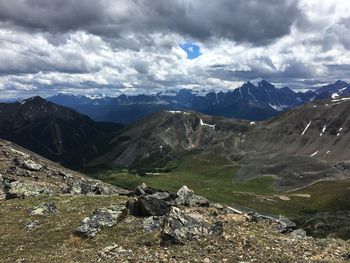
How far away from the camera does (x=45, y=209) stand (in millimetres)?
43688

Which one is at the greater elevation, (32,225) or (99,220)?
(99,220)

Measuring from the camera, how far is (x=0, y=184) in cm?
6319

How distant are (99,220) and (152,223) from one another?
4.64 m

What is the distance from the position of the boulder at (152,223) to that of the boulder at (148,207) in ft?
4.65

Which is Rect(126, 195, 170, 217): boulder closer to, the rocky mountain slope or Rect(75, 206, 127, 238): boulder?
Rect(75, 206, 127, 238): boulder

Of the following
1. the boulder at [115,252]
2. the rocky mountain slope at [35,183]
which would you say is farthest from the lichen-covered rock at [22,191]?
the boulder at [115,252]

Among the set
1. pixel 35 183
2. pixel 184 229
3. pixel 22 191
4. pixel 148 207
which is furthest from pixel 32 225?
pixel 35 183

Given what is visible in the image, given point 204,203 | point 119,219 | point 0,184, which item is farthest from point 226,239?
point 0,184

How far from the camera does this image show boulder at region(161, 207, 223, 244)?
29.2m

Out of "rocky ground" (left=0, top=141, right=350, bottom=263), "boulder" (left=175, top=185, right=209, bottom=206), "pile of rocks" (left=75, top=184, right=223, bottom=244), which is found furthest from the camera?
"boulder" (left=175, top=185, right=209, bottom=206)

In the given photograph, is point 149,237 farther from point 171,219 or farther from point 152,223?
point 152,223

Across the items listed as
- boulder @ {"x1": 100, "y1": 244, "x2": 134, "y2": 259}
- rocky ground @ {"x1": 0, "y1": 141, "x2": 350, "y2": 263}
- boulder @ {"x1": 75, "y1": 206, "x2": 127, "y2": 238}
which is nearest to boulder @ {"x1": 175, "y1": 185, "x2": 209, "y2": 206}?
rocky ground @ {"x1": 0, "y1": 141, "x2": 350, "y2": 263}

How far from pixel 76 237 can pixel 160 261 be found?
10.7 meters

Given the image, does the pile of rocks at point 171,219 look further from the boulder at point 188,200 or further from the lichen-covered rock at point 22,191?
the lichen-covered rock at point 22,191
